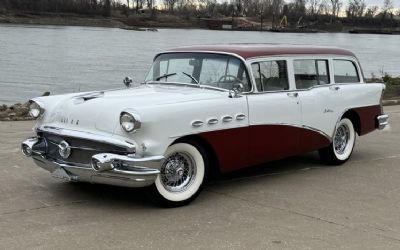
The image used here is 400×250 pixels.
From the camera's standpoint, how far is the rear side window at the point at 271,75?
21.5 feet

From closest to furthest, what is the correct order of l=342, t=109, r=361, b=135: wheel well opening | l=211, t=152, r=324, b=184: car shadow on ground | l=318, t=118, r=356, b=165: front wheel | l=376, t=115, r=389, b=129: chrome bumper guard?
l=211, t=152, r=324, b=184: car shadow on ground → l=318, t=118, r=356, b=165: front wheel → l=342, t=109, r=361, b=135: wheel well opening → l=376, t=115, r=389, b=129: chrome bumper guard

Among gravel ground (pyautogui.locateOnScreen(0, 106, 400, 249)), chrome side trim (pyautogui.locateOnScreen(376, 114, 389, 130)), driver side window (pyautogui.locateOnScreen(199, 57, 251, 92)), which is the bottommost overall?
gravel ground (pyautogui.locateOnScreen(0, 106, 400, 249))

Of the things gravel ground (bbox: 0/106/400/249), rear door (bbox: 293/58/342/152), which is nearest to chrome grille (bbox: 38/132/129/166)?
gravel ground (bbox: 0/106/400/249)

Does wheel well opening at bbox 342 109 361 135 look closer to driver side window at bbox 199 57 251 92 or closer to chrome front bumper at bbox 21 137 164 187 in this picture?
driver side window at bbox 199 57 251 92

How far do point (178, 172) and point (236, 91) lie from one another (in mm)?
1129

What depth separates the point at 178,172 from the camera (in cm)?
568

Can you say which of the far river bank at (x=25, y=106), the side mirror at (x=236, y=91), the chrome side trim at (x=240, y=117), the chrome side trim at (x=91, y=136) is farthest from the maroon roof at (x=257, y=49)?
the far river bank at (x=25, y=106)

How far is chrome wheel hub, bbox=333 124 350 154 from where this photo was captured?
7945 millimetres

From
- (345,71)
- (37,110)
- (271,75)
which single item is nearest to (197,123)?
(271,75)

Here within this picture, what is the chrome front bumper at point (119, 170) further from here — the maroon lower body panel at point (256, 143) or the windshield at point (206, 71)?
the windshield at point (206, 71)

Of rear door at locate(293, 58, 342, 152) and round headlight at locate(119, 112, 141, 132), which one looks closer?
round headlight at locate(119, 112, 141, 132)

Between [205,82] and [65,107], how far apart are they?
1578 millimetres

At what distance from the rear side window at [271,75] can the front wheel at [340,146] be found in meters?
1.27

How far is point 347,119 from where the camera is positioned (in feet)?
26.3
